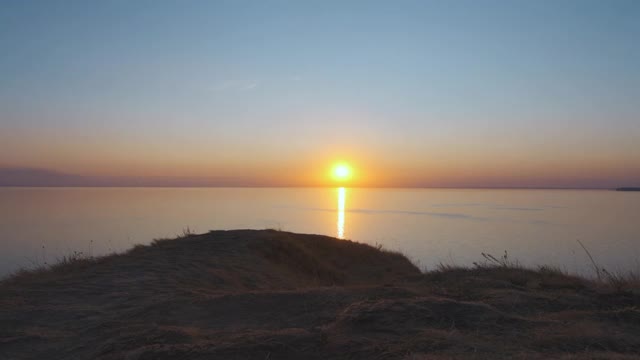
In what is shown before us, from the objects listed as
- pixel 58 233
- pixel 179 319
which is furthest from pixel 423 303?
pixel 58 233

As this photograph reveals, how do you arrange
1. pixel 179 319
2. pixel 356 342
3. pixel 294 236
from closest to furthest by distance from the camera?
pixel 356 342, pixel 179 319, pixel 294 236

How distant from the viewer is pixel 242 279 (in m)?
12.1

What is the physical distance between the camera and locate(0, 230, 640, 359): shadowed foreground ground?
5.31 metres

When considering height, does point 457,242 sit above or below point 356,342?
below

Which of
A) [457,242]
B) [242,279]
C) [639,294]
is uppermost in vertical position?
[639,294]

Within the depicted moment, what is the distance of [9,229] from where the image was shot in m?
37.8

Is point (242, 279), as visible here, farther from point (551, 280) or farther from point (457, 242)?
point (457, 242)

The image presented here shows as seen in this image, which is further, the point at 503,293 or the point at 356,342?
the point at 503,293

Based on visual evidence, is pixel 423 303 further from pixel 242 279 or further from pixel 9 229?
pixel 9 229

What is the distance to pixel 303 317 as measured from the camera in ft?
22.8

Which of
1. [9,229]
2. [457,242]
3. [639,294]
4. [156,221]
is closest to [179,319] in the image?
[639,294]

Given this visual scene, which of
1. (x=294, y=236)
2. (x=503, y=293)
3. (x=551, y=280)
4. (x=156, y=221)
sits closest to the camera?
(x=503, y=293)

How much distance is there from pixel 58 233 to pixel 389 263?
1151 inches

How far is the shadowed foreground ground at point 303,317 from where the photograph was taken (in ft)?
17.4
